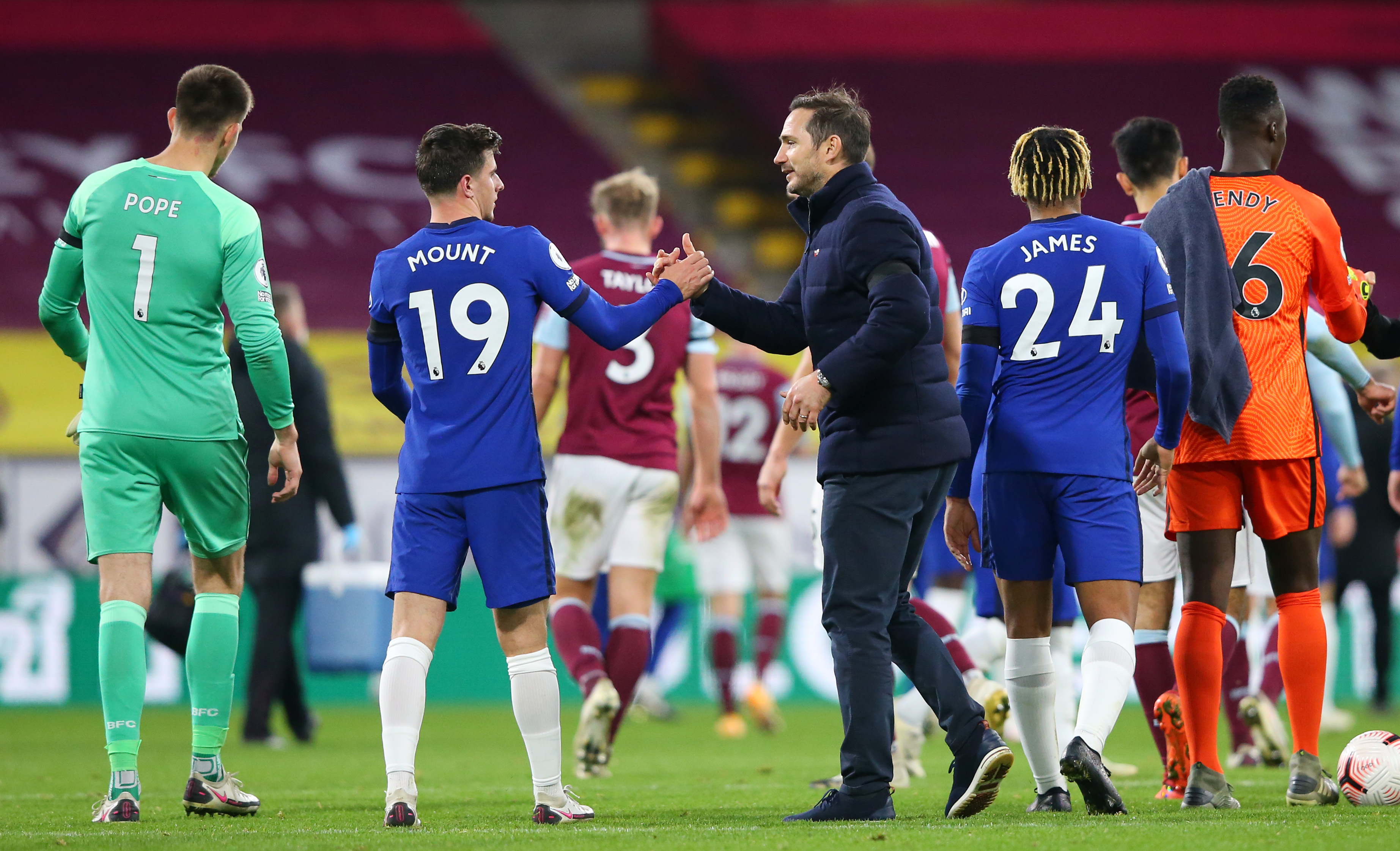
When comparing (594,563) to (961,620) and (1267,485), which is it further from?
(1267,485)

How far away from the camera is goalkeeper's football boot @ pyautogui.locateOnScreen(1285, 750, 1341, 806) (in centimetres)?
509

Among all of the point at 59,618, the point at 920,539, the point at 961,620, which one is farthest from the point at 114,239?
the point at 59,618

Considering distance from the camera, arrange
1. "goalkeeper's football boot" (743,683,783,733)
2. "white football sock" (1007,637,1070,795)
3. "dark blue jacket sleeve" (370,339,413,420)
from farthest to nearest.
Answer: "goalkeeper's football boot" (743,683,783,733) < "dark blue jacket sleeve" (370,339,413,420) < "white football sock" (1007,637,1070,795)

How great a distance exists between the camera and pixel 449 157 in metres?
4.96

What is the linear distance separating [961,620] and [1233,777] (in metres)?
1.73

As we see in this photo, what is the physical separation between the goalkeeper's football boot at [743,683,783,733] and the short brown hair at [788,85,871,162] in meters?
5.34

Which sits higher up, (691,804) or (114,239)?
(114,239)

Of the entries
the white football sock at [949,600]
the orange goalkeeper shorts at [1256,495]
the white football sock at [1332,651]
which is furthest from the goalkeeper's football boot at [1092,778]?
the white football sock at [1332,651]

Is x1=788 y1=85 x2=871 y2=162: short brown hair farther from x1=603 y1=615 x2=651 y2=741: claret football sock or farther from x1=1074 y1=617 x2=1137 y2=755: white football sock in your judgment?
x1=603 y1=615 x2=651 y2=741: claret football sock

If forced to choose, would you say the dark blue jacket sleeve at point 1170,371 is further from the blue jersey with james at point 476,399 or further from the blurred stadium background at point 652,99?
the blurred stadium background at point 652,99

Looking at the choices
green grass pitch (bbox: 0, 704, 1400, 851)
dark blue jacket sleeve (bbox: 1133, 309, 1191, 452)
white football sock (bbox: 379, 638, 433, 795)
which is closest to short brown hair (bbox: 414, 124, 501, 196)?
white football sock (bbox: 379, 638, 433, 795)

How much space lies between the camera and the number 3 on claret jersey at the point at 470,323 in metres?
4.87

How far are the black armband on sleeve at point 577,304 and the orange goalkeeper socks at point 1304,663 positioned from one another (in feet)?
7.98

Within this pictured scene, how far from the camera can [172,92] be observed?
18.4 metres
